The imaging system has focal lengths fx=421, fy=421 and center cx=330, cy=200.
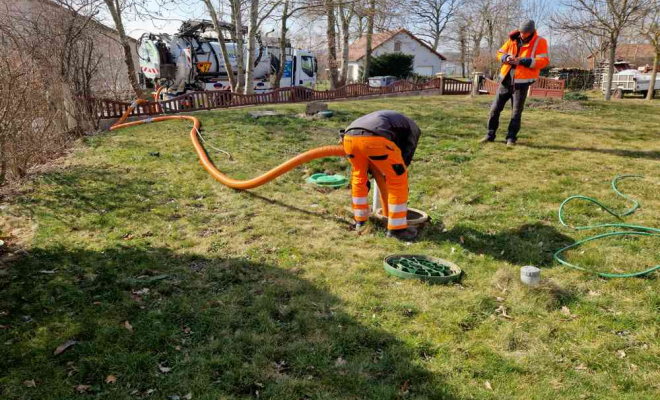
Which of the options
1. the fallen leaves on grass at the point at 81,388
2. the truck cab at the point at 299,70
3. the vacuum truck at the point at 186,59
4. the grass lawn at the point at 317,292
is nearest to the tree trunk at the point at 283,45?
the vacuum truck at the point at 186,59

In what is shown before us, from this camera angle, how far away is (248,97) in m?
16.3

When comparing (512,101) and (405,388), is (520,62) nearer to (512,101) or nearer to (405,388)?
(512,101)

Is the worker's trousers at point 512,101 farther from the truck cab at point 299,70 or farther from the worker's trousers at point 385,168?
the truck cab at point 299,70

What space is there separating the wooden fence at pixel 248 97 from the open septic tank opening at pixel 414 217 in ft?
32.4

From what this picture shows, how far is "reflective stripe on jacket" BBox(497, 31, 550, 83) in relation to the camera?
280 inches

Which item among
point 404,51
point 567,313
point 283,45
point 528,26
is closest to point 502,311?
point 567,313

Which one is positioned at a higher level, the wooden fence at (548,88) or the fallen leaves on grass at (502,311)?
the wooden fence at (548,88)

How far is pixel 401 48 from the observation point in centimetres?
4969

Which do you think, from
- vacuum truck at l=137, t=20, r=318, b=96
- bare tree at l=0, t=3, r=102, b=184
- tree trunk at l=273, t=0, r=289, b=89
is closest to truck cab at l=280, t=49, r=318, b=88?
tree trunk at l=273, t=0, r=289, b=89

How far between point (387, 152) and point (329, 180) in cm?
234

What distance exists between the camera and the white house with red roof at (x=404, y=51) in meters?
48.7

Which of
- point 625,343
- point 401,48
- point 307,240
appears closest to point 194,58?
point 307,240

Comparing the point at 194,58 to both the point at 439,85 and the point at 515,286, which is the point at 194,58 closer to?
the point at 439,85

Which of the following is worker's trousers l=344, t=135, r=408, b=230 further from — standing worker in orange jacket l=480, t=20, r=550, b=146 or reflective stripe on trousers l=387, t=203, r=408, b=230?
standing worker in orange jacket l=480, t=20, r=550, b=146
